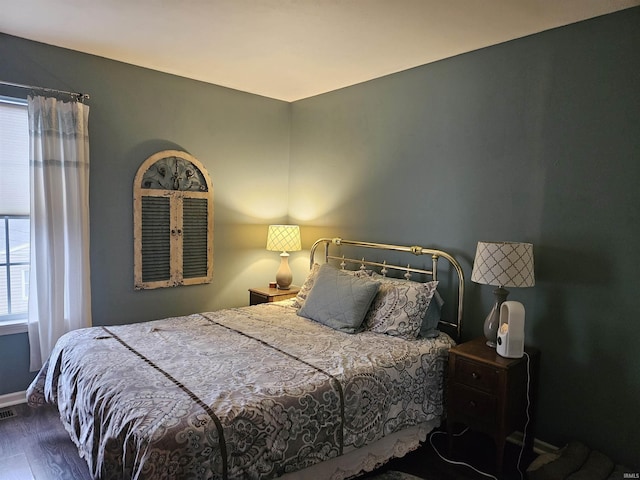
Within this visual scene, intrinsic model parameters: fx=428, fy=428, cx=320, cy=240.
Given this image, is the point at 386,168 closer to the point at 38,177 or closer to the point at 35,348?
the point at 38,177

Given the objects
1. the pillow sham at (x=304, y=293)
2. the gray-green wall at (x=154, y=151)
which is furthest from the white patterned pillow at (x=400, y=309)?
the gray-green wall at (x=154, y=151)

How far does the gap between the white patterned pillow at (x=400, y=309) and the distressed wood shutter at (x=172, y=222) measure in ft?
5.74

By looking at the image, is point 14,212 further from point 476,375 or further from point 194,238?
point 476,375

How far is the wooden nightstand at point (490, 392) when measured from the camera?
7.57 ft

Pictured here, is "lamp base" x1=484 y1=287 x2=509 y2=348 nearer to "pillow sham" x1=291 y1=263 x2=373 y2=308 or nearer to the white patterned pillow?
the white patterned pillow

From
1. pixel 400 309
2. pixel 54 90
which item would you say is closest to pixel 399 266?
pixel 400 309

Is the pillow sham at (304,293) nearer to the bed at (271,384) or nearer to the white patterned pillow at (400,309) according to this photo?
the bed at (271,384)

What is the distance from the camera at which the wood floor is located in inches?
91.4

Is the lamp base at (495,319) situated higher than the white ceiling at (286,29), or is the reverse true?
the white ceiling at (286,29)

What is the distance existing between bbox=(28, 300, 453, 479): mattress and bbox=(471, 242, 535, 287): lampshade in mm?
A: 591

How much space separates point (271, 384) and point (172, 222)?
85.2 inches

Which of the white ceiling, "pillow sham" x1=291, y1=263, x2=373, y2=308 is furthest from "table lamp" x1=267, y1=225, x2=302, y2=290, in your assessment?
the white ceiling

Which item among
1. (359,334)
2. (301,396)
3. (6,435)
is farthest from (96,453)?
(359,334)

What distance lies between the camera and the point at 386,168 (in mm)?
3527
